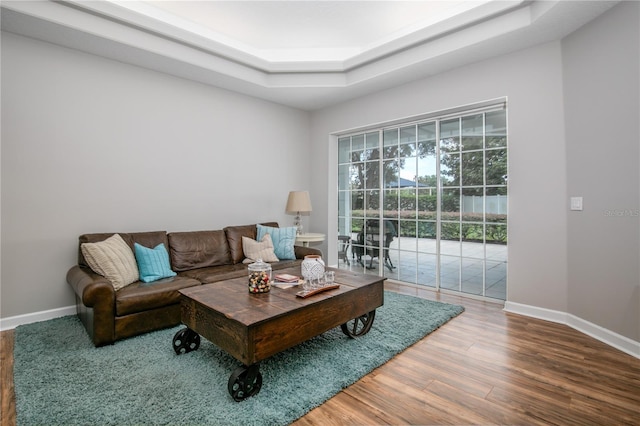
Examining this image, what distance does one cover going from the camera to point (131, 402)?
177 centimetres

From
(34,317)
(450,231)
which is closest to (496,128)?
(450,231)

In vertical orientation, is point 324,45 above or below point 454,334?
above

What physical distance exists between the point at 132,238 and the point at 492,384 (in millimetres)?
3443

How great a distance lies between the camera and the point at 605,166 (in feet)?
8.68

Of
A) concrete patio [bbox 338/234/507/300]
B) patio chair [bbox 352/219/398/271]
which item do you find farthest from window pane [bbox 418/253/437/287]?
patio chair [bbox 352/219/398/271]

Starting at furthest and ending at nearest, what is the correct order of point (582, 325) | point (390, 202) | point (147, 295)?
1. point (390, 202)
2. point (582, 325)
3. point (147, 295)

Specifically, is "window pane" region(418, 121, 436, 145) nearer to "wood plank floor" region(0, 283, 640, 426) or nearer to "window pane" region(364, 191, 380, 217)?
"window pane" region(364, 191, 380, 217)

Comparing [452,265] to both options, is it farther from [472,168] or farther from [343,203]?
[343,203]

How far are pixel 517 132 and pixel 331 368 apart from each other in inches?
119


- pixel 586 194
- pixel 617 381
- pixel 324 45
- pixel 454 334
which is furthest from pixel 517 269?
pixel 324 45

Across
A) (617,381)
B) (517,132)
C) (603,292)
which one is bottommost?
(617,381)

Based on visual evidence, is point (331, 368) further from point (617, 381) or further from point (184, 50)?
point (184, 50)

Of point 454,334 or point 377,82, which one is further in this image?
point 377,82

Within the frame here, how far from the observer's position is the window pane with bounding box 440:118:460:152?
12.8ft
